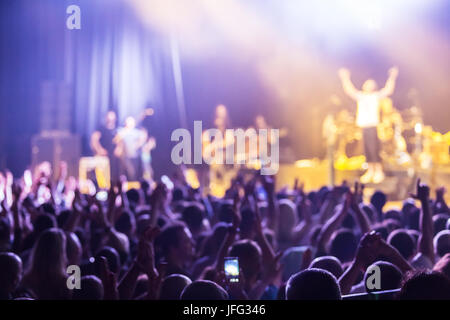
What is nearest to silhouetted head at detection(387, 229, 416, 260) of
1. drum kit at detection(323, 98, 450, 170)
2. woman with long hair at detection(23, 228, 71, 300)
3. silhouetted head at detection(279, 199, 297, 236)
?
silhouetted head at detection(279, 199, 297, 236)

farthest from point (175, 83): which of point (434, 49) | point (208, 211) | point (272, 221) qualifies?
point (272, 221)

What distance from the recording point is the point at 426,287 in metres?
1.83

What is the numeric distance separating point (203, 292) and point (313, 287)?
0.47 m

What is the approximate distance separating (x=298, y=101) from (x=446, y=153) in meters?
5.52

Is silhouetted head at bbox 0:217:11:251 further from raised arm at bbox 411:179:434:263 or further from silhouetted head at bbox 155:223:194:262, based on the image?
raised arm at bbox 411:179:434:263

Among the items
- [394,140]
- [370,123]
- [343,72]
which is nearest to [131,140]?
[370,123]

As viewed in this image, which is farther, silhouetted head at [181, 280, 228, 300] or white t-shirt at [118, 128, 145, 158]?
white t-shirt at [118, 128, 145, 158]

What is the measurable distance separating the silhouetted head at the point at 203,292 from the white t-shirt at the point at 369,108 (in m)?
9.33

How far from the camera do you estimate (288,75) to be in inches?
601

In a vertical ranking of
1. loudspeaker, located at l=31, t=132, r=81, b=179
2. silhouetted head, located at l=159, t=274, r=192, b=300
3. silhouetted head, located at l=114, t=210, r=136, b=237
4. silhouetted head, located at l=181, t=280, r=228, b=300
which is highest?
loudspeaker, located at l=31, t=132, r=81, b=179

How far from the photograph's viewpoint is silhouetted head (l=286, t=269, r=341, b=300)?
191 centimetres

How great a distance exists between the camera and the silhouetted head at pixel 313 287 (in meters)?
1.91

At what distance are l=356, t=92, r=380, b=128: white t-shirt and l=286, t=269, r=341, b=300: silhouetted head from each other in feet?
30.9
